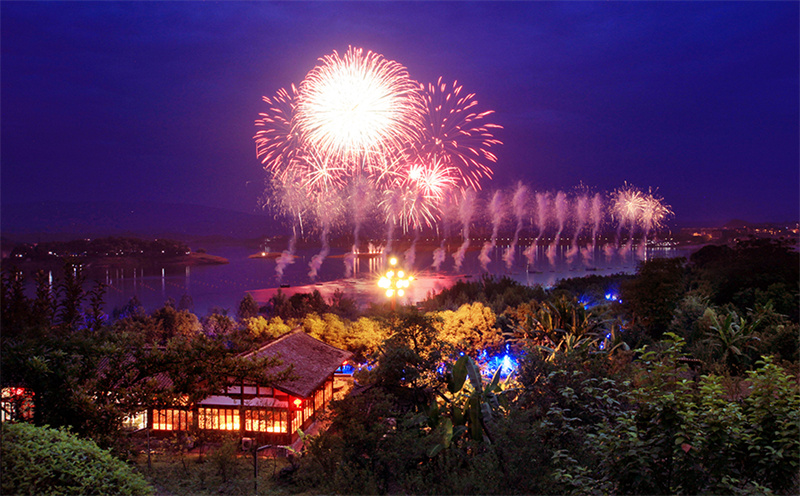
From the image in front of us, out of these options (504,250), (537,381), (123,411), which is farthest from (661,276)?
(504,250)

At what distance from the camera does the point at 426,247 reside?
4914 inches

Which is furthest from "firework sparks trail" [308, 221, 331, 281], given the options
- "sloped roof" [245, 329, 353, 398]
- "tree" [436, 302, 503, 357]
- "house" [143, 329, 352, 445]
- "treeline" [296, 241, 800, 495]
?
"treeline" [296, 241, 800, 495]

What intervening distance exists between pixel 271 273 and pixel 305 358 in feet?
291

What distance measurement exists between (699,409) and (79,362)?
8.45 m

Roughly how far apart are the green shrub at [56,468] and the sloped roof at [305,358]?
28.2 ft

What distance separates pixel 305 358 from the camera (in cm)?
1669

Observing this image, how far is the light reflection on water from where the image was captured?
74188 mm

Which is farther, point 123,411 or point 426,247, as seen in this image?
point 426,247

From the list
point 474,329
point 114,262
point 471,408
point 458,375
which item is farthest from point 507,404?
point 114,262

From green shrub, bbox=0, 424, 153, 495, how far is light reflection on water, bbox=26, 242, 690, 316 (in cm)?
5945

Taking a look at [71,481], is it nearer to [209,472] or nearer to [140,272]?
[209,472]

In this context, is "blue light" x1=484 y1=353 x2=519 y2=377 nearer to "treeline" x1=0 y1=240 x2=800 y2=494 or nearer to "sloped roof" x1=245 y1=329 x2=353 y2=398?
"treeline" x1=0 y1=240 x2=800 y2=494

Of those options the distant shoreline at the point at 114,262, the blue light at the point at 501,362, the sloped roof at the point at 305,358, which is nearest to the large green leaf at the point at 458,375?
the sloped roof at the point at 305,358

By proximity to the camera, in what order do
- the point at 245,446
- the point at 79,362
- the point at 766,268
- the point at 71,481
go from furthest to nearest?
the point at 766,268 < the point at 245,446 < the point at 79,362 < the point at 71,481
